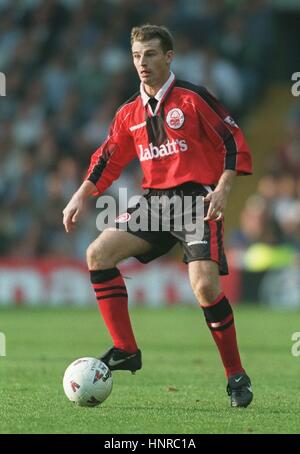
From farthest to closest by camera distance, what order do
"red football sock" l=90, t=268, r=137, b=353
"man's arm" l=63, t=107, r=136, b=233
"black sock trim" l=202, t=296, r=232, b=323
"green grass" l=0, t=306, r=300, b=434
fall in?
"man's arm" l=63, t=107, r=136, b=233
"red football sock" l=90, t=268, r=137, b=353
"black sock trim" l=202, t=296, r=232, b=323
"green grass" l=0, t=306, r=300, b=434

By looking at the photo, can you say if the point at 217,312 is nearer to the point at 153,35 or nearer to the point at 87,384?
the point at 87,384

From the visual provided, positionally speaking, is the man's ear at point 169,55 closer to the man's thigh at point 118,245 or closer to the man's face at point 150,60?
the man's face at point 150,60

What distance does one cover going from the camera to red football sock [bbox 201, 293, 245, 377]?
22.8 feet

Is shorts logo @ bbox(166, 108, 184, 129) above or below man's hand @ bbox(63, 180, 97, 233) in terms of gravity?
above

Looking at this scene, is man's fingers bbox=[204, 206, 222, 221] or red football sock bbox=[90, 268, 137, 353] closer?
man's fingers bbox=[204, 206, 222, 221]

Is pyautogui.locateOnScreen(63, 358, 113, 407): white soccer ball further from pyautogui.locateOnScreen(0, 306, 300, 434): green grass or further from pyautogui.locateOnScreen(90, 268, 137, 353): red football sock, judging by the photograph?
pyautogui.locateOnScreen(90, 268, 137, 353): red football sock

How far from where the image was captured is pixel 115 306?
290 inches

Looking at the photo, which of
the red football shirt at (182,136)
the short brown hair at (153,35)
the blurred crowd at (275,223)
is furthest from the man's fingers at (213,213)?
the blurred crowd at (275,223)

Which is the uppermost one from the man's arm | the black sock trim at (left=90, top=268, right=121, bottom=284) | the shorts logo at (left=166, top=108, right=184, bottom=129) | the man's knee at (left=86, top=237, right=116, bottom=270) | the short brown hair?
the short brown hair

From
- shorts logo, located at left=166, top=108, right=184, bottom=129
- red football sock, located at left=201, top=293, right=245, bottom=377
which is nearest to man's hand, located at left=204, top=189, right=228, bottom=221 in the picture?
red football sock, located at left=201, top=293, right=245, bottom=377

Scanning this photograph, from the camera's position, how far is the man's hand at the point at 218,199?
6.79m

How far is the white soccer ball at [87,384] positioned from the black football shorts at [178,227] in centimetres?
85

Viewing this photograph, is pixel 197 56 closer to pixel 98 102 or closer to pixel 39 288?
pixel 98 102

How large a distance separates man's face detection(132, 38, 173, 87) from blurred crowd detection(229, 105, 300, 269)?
356 inches
